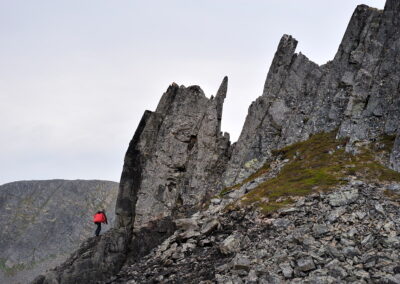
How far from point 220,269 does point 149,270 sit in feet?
27.4

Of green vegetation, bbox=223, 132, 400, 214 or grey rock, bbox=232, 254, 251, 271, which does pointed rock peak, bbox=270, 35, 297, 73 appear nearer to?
green vegetation, bbox=223, 132, 400, 214

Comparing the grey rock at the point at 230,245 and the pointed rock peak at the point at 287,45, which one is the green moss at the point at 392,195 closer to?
the grey rock at the point at 230,245

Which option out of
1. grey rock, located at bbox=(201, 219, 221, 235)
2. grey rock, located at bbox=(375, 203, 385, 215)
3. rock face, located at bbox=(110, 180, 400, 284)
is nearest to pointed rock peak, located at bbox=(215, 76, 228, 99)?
rock face, located at bbox=(110, 180, 400, 284)

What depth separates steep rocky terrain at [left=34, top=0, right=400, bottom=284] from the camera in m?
32.7

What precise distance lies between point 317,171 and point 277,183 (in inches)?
159

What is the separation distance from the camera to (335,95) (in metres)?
63.1

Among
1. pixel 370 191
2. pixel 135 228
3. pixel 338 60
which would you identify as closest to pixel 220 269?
pixel 370 191

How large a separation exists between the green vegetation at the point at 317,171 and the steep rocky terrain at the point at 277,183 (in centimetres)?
19

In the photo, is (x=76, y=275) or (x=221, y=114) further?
(x=221, y=114)

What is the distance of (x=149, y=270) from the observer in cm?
4006

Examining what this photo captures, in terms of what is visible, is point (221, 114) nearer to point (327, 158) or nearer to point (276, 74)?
point (276, 74)

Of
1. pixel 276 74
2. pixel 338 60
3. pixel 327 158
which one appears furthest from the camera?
pixel 276 74

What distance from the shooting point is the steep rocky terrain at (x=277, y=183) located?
3272cm

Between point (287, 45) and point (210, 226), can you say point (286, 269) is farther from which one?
point (287, 45)
